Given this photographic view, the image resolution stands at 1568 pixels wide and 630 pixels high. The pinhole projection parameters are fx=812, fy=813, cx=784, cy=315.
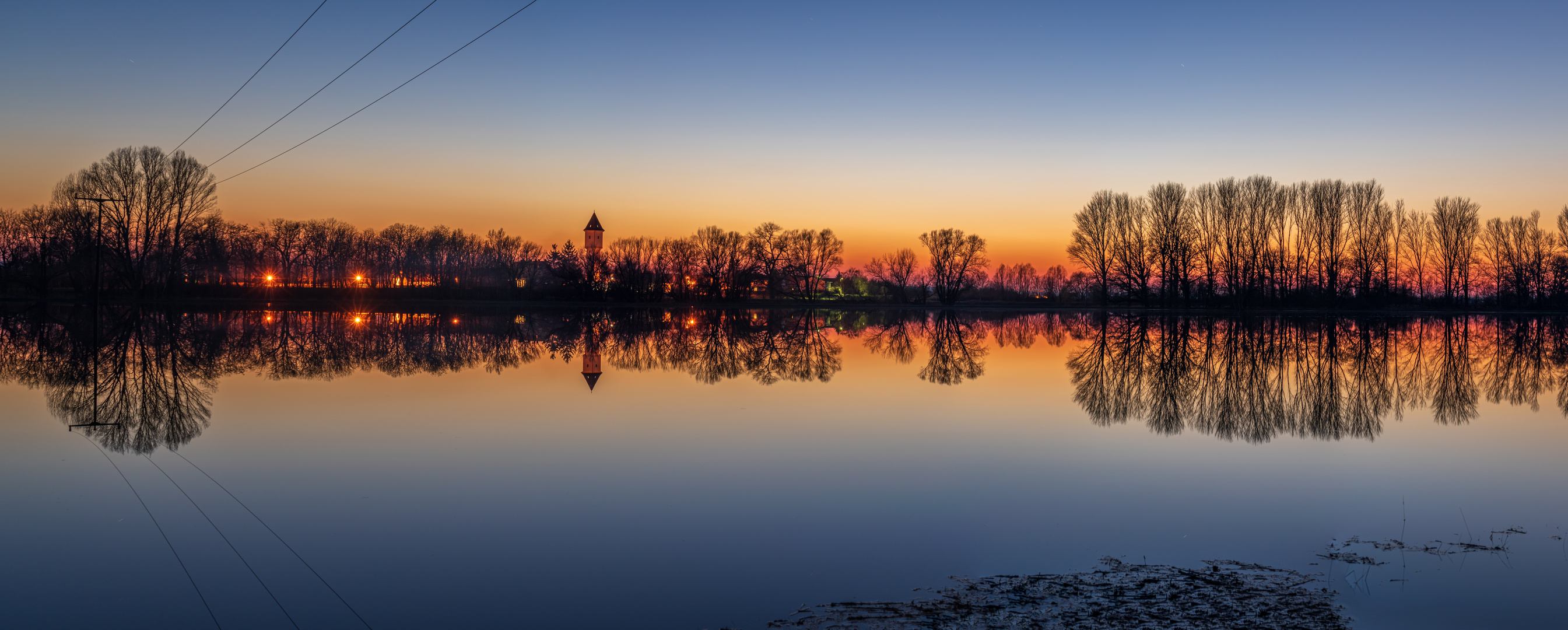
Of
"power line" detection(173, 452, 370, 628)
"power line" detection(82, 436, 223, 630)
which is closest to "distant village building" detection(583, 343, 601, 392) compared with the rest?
"power line" detection(173, 452, 370, 628)

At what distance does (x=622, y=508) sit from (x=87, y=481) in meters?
4.84

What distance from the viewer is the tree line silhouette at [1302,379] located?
1116 cm

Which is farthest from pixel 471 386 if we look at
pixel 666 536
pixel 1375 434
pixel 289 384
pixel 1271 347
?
pixel 1271 347

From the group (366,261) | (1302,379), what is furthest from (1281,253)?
(366,261)

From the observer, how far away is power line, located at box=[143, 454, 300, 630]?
14.4 ft

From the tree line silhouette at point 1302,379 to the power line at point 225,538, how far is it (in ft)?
30.6

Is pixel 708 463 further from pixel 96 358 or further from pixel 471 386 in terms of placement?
pixel 96 358

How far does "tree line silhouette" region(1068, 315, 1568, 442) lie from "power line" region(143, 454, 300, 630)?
9.33m

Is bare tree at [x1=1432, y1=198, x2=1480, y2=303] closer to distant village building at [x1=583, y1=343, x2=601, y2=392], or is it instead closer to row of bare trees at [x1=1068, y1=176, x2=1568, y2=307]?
row of bare trees at [x1=1068, y1=176, x2=1568, y2=307]

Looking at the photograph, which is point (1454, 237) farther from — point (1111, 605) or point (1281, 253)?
point (1111, 605)

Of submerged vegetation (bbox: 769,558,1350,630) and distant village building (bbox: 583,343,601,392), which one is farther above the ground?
distant village building (bbox: 583,343,601,392)

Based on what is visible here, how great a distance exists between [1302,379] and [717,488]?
1377 cm

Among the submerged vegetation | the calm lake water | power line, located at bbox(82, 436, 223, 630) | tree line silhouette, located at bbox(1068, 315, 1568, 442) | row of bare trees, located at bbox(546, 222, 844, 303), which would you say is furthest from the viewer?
row of bare trees, located at bbox(546, 222, 844, 303)

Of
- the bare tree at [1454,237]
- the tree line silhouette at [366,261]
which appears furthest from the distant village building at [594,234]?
the bare tree at [1454,237]
